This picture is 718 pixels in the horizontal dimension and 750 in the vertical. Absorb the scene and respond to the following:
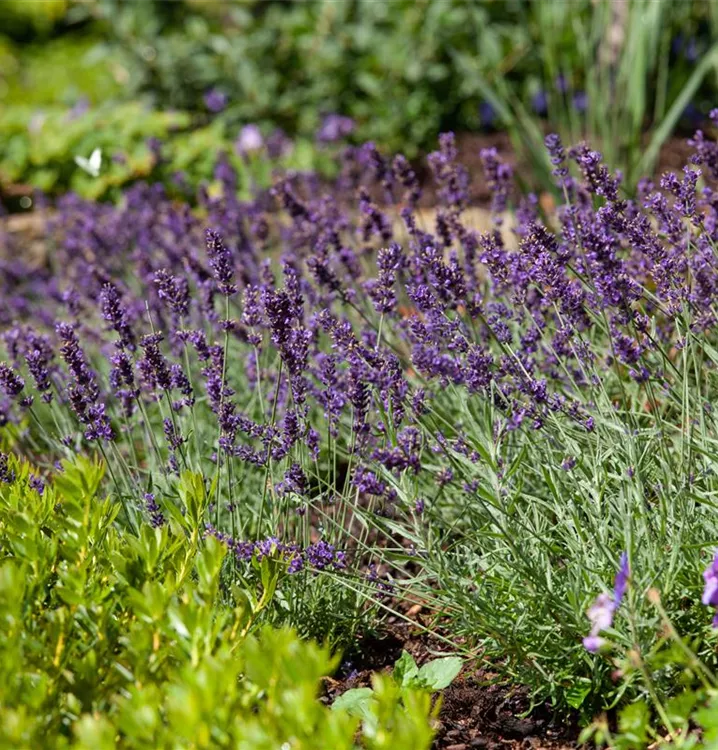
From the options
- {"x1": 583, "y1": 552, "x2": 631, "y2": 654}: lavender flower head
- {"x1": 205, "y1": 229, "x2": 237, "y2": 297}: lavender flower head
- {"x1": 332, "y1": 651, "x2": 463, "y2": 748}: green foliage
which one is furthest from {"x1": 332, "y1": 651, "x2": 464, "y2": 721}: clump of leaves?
{"x1": 205, "y1": 229, "x2": 237, "y2": 297}: lavender flower head

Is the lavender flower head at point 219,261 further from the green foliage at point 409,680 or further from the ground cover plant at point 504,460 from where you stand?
the green foliage at point 409,680

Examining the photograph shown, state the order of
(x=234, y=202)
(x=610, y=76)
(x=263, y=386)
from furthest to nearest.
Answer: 1. (x=610, y=76)
2. (x=234, y=202)
3. (x=263, y=386)

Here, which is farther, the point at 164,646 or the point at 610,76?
the point at 610,76

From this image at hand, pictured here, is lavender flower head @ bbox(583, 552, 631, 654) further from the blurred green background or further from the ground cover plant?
the blurred green background

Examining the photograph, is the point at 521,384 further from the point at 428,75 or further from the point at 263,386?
the point at 428,75

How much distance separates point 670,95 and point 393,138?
203 cm

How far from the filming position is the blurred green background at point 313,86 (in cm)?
728

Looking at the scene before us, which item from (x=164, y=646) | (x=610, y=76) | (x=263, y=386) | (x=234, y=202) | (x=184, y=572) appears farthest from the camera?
(x=610, y=76)

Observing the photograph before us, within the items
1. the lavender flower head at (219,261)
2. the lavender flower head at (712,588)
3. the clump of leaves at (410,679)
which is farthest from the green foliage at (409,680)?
the lavender flower head at (219,261)

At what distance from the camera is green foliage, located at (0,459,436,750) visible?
1713 mm

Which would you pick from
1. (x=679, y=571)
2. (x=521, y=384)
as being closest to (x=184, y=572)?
(x=521, y=384)

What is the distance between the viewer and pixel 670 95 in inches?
266

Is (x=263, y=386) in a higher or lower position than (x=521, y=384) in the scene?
lower

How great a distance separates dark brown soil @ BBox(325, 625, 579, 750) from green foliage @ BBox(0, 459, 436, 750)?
24cm
